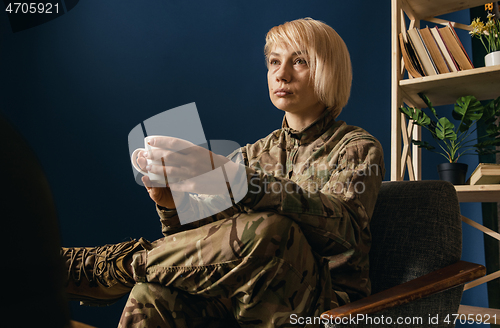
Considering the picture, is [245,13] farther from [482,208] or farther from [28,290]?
[28,290]

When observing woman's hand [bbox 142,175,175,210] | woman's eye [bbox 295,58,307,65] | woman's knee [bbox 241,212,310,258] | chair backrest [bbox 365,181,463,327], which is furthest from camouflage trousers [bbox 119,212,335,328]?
woman's eye [bbox 295,58,307,65]

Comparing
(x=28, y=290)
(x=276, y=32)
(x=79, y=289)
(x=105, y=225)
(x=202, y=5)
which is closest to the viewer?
(x=28, y=290)

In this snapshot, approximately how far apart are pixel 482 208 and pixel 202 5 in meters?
1.91

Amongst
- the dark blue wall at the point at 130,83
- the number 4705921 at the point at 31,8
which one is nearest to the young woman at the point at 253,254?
the dark blue wall at the point at 130,83

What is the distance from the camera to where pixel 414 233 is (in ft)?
2.83

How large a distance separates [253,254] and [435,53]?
1436 millimetres

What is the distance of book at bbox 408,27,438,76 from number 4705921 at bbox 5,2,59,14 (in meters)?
1.74

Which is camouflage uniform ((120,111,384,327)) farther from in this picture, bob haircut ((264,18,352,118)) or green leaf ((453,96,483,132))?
green leaf ((453,96,483,132))

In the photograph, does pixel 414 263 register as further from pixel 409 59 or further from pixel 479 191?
pixel 409 59

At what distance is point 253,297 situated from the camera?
2.02 feet

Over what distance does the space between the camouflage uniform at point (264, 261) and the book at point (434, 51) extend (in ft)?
3.31

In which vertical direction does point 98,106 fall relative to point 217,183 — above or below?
above

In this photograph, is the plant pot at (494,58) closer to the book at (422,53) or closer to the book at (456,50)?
the book at (456,50)

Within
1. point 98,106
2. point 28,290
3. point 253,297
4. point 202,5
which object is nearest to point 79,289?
point 253,297
